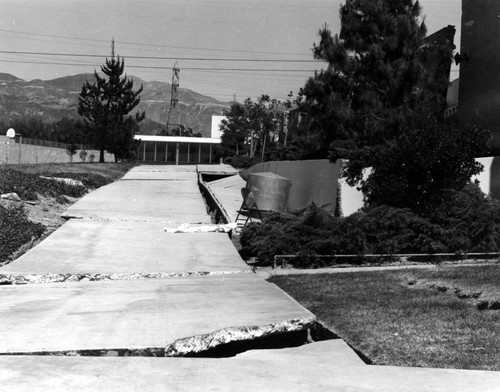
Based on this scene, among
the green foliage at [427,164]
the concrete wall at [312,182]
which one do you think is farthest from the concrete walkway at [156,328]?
the concrete wall at [312,182]

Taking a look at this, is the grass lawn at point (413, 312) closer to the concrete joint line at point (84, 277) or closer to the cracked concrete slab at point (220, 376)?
the cracked concrete slab at point (220, 376)

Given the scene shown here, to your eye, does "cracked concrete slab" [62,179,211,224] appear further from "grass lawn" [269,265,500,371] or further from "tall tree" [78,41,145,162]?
"tall tree" [78,41,145,162]

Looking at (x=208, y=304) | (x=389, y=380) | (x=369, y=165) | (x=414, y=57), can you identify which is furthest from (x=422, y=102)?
(x=389, y=380)

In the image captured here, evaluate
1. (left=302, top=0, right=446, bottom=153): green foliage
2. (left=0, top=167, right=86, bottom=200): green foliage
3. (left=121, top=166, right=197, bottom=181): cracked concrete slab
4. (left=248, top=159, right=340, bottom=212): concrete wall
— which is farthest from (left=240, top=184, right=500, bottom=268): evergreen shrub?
(left=121, top=166, right=197, bottom=181): cracked concrete slab

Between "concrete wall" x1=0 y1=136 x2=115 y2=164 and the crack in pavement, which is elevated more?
"concrete wall" x1=0 y1=136 x2=115 y2=164

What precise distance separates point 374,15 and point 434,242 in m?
11.8

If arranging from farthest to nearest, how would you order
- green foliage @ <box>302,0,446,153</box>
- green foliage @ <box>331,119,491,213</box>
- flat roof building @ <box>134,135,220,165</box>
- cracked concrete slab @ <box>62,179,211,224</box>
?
flat roof building @ <box>134,135,220,165</box>, green foliage @ <box>302,0,446,153</box>, cracked concrete slab @ <box>62,179,211,224</box>, green foliage @ <box>331,119,491,213</box>

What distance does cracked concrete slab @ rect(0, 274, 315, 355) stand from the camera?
177 inches

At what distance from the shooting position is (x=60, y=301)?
6.00 metres

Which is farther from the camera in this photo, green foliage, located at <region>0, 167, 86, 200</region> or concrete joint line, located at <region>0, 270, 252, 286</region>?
green foliage, located at <region>0, 167, 86, 200</region>

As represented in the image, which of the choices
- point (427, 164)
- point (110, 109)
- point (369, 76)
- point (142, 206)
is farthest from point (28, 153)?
point (427, 164)

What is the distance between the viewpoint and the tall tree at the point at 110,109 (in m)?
46.8

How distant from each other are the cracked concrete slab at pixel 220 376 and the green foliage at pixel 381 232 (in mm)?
5577

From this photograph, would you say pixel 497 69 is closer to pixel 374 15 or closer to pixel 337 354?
pixel 374 15
